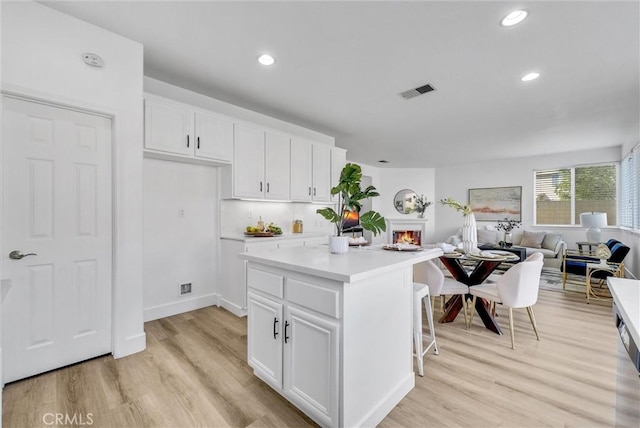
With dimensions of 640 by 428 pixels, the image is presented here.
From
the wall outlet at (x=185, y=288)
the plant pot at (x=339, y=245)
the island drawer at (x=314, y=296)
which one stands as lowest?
the wall outlet at (x=185, y=288)

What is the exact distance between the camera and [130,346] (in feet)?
8.00

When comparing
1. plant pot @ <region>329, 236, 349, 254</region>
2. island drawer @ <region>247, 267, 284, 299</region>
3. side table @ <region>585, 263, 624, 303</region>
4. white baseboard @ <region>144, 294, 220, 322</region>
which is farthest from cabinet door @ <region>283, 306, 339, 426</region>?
side table @ <region>585, 263, 624, 303</region>

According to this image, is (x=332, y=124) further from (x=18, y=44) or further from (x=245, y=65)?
(x=18, y=44)

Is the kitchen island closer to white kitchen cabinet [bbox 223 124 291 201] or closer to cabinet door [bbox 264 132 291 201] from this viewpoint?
white kitchen cabinet [bbox 223 124 291 201]

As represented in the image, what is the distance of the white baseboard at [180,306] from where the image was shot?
322 centimetres

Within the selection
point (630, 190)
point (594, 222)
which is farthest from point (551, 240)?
point (630, 190)

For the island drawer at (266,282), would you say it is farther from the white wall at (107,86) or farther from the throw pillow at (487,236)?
the throw pillow at (487,236)

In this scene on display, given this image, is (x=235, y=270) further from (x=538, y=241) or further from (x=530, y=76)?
(x=538, y=241)

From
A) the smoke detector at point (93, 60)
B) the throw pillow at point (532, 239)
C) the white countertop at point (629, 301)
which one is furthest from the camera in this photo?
the throw pillow at point (532, 239)

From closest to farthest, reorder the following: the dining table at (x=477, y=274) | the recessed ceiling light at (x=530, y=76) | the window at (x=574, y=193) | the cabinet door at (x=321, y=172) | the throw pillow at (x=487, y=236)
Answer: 1. the recessed ceiling light at (x=530, y=76)
2. the dining table at (x=477, y=274)
3. the cabinet door at (x=321, y=172)
4. the window at (x=574, y=193)
5. the throw pillow at (x=487, y=236)

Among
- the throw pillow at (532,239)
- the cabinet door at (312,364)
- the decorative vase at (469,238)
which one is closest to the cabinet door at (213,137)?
the cabinet door at (312,364)

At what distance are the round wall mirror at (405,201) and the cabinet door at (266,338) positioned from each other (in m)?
7.17

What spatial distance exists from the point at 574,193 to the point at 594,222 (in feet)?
6.40

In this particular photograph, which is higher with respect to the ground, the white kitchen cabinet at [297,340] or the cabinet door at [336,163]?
the cabinet door at [336,163]
